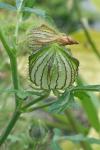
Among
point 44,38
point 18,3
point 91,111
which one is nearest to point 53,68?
point 44,38

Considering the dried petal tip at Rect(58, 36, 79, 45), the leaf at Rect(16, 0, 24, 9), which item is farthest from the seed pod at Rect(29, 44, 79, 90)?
the leaf at Rect(16, 0, 24, 9)

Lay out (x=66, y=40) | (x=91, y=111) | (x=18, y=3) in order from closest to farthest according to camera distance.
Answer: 1. (x=66, y=40)
2. (x=18, y=3)
3. (x=91, y=111)

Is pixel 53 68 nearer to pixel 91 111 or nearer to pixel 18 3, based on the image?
pixel 18 3

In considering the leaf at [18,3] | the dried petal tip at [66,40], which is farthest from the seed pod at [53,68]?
the leaf at [18,3]

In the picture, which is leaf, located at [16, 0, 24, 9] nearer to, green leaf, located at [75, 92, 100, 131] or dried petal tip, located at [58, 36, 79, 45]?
dried petal tip, located at [58, 36, 79, 45]

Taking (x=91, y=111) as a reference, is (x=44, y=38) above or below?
above

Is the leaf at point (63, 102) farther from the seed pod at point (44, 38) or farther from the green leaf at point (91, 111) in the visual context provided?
the green leaf at point (91, 111)
